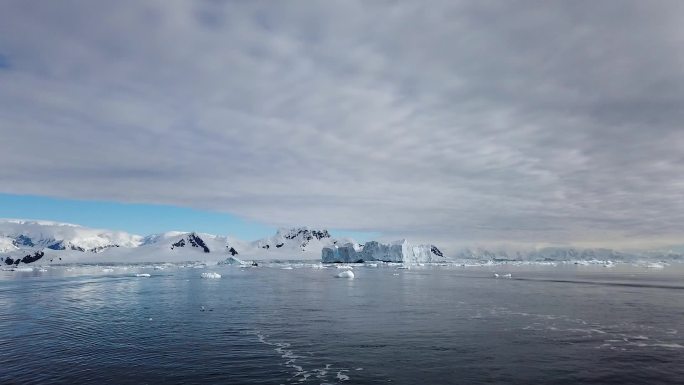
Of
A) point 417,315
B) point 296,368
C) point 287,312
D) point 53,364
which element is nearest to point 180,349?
point 53,364

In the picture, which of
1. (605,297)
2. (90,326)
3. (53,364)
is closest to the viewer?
(53,364)

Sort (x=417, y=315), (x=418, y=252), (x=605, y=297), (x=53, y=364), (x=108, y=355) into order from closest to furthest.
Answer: (x=53, y=364)
(x=108, y=355)
(x=417, y=315)
(x=605, y=297)
(x=418, y=252)

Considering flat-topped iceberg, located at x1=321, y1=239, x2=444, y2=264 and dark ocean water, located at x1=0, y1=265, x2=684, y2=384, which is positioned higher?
flat-topped iceberg, located at x1=321, y1=239, x2=444, y2=264

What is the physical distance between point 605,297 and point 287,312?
33913 millimetres

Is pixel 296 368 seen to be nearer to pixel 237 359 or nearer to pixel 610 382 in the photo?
pixel 237 359

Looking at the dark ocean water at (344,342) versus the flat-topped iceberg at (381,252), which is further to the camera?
the flat-topped iceberg at (381,252)

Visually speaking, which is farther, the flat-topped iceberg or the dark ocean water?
the flat-topped iceberg

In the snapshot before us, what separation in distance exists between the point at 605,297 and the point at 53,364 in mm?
48784

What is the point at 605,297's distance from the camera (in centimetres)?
4803

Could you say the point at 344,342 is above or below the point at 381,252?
below

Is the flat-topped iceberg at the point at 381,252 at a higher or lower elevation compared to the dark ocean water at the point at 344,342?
higher

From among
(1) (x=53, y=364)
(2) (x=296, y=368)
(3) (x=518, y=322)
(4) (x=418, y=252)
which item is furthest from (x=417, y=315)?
(4) (x=418, y=252)

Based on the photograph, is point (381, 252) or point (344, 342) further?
point (381, 252)

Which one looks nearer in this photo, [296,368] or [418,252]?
[296,368]
